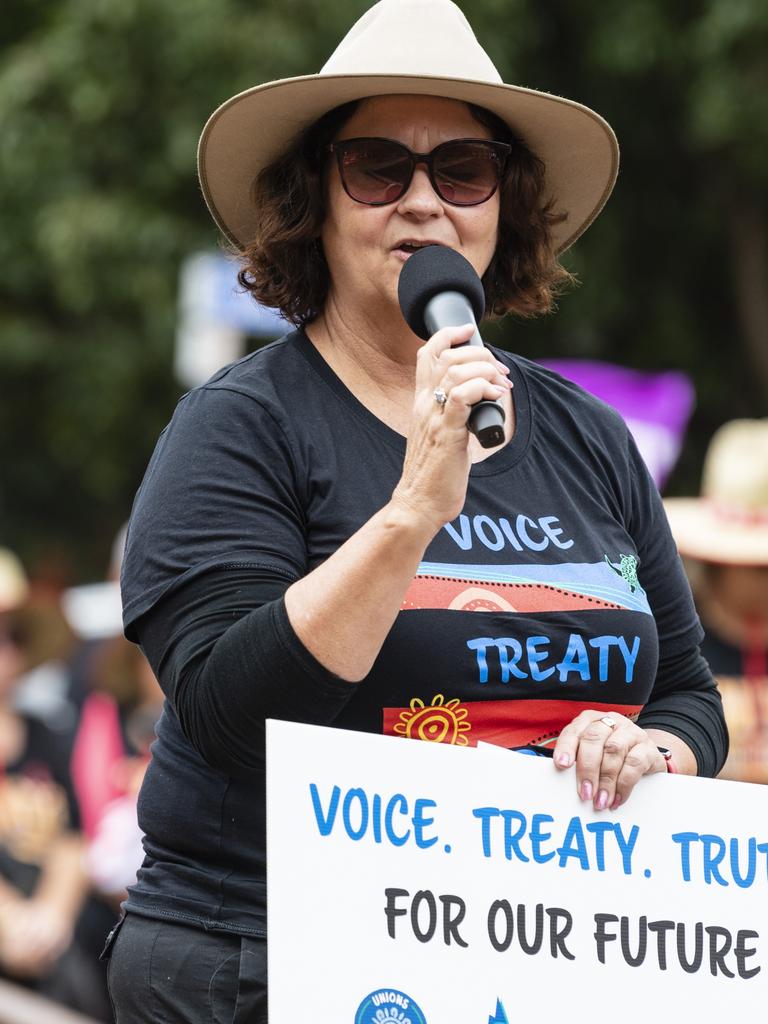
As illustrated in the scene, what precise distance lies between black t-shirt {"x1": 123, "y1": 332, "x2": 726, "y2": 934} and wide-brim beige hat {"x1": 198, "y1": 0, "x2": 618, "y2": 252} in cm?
38

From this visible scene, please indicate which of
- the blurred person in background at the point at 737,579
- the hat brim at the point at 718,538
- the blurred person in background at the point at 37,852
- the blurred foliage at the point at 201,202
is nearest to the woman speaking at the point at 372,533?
the blurred person in background at the point at 737,579

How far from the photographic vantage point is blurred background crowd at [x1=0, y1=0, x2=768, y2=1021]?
677 cm

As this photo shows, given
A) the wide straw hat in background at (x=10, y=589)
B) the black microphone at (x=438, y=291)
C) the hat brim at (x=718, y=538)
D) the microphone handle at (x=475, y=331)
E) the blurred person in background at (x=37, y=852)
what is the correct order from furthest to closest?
the wide straw hat in background at (x=10, y=589) < the blurred person in background at (x=37, y=852) < the hat brim at (x=718, y=538) < the black microphone at (x=438, y=291) < the microphone handle at (x=475, y=331)

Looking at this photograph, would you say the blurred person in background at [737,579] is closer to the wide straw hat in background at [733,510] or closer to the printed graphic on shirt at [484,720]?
the wide straw hat in background at [733,510]

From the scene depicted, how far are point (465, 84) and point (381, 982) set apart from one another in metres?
1.30

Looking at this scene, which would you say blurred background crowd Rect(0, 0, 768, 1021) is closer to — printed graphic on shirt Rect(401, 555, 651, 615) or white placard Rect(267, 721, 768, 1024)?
printed graphic on shirt Rect(401, 555, 651, 615)

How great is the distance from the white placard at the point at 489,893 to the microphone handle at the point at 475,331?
0.44m

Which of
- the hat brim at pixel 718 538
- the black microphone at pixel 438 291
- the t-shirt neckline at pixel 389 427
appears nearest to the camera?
the black microphone at pixel 438 291

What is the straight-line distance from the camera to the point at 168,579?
2.36 m

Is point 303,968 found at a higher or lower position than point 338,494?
lower

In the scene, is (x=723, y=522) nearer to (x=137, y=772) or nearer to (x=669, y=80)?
(x=137, y=772)

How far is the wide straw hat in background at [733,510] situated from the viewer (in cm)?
591

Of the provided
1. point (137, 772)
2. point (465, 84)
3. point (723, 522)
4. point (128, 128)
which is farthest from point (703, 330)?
point (465, 84)

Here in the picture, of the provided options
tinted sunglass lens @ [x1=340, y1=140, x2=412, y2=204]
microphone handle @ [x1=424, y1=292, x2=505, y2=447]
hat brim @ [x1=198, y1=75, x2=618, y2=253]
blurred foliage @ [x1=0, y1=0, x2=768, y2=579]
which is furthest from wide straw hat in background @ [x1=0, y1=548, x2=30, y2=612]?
microphone handle @ [x1=424, y1=292, x2=505, y2=447]
